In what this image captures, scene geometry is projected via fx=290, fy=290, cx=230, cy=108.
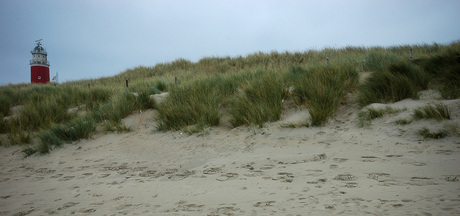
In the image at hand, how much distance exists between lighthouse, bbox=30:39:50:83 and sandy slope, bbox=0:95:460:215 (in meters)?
33.5

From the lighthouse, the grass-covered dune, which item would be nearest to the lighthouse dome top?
the lighthouse

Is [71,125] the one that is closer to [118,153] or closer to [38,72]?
[118,153]

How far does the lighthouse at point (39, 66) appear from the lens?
3456cm

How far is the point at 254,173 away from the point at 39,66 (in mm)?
39582

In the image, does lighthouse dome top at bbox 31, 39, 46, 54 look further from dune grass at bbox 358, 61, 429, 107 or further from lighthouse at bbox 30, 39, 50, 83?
dune grass at bbox 358, 61, 429, 107

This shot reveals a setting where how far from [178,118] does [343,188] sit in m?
4.61

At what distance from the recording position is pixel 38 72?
34625 mm

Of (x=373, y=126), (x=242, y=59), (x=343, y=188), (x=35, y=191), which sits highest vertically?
(x=242, y=59)

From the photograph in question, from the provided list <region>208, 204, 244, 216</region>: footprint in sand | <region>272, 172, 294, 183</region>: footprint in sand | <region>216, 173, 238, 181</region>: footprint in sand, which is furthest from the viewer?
<region>216, 173, 238, 181</region>: footprint in sand

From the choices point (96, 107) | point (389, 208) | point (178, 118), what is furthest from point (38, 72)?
point (389, 208)

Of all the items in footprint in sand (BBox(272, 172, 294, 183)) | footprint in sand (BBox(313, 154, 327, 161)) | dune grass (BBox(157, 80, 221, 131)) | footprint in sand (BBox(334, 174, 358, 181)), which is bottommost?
footprint in sand (BBox(272, 172, 294, 183))

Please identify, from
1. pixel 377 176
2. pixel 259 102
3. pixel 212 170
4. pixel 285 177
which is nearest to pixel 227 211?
pixel 285 177

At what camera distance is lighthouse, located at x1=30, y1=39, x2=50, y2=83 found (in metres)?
34.6

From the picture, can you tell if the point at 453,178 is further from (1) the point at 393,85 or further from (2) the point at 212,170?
(1) the point at 393,85
